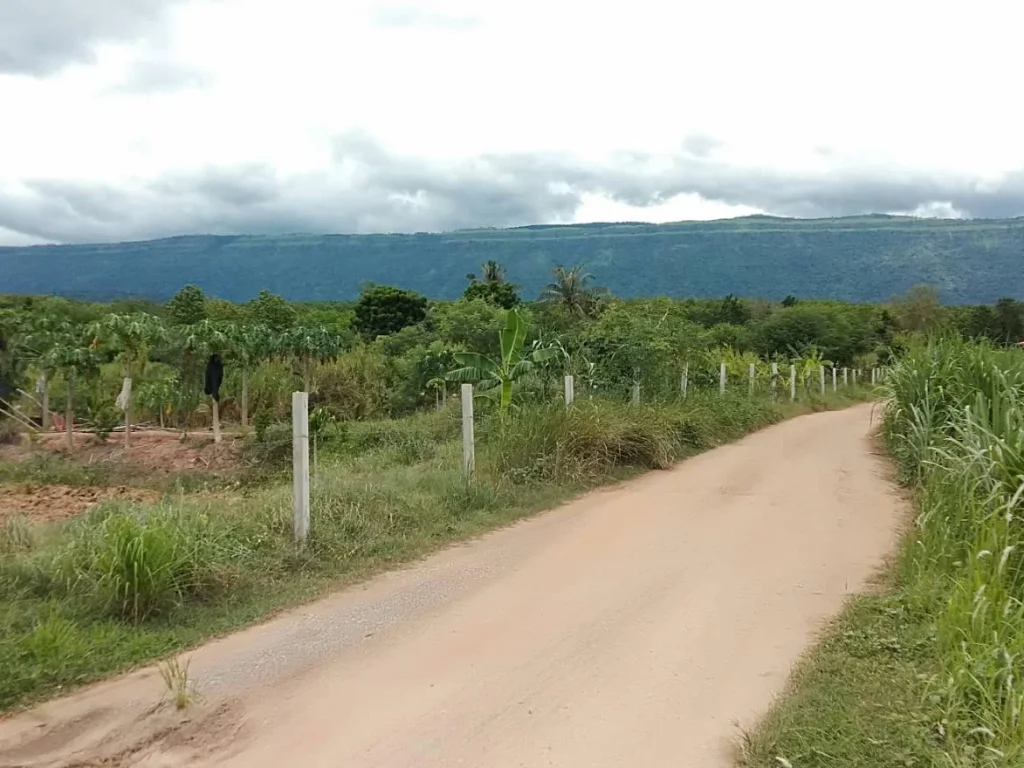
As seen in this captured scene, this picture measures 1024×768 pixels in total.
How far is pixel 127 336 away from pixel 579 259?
11742cm

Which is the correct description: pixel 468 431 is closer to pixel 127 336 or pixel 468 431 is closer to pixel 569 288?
pixel 127 336

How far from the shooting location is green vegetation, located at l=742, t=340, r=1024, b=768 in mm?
3598

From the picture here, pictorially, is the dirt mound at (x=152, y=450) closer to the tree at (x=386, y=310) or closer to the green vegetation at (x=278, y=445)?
the green vegetation at (x=278, y=445)

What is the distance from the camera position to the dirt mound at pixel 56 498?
10062mm

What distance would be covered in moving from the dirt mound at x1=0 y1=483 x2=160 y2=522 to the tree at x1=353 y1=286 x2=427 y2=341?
1186 inches

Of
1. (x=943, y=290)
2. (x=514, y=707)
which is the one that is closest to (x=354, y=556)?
(x=514, y=707)

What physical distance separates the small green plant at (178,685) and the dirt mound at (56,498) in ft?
19.4

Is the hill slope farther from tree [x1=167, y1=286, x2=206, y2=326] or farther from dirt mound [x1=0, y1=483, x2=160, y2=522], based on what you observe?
dirt mound [x1=0, y1=483, x2=160, y2=522]

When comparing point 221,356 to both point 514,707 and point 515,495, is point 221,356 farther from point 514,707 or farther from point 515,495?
point 514,707

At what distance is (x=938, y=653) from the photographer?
14.7 feet

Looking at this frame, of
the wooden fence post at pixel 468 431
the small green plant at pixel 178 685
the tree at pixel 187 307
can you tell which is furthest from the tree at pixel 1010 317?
the small green plant at pixel 178 685

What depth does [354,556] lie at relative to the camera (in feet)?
22.5

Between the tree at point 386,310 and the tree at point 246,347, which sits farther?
the tree at point 386,310

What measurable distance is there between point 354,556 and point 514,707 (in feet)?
9.55
